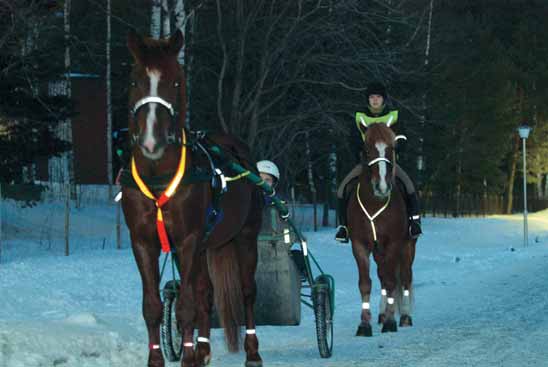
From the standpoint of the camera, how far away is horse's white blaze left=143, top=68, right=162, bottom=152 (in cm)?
902

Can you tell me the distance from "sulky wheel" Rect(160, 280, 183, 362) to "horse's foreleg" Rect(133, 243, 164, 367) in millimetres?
1637

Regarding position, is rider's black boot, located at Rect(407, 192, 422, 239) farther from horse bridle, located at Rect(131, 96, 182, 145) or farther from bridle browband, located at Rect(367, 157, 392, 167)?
horse bridle, located at Rect(131, 96, 182, 145)

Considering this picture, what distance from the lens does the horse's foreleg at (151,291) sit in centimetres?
955

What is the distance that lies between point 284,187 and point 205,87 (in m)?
8.69

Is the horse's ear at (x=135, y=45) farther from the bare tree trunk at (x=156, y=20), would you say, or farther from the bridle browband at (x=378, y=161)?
the bare tree trunk at (x=156, y=20)

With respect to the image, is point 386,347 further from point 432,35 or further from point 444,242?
point 432,35

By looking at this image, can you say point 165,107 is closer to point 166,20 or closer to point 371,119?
point 371,119

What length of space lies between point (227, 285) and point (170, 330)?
0.68 m

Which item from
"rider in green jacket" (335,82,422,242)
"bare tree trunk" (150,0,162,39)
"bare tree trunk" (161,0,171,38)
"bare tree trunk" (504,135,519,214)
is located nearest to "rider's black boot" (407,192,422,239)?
"rider in green jacket" (335,82,422,242)

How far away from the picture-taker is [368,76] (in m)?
30.4

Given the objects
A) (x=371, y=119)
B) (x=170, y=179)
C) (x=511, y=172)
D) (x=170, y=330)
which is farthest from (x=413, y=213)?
(x=511, y=172)

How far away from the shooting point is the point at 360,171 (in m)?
15.1

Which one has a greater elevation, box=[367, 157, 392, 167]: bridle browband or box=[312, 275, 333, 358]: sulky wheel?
box=[367, 157, 392, 167]: bridle browband

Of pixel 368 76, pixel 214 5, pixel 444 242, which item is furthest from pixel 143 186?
pixel 444 242
